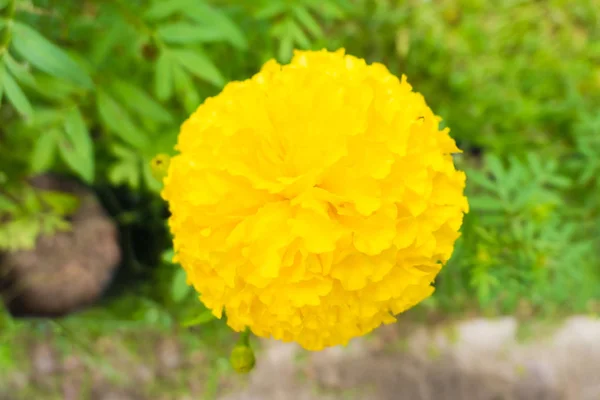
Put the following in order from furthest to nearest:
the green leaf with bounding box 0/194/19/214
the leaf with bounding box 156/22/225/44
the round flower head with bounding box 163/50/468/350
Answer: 1. the green leaf with bounding box 0/194/19/214
2. the leaf with bounding box 156/22/225/44
3. the round flower head with bounding box 163/50/468/350

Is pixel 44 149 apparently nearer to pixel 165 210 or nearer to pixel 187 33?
pixel 187 33

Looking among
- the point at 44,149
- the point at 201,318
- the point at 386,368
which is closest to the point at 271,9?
the point at 44,149

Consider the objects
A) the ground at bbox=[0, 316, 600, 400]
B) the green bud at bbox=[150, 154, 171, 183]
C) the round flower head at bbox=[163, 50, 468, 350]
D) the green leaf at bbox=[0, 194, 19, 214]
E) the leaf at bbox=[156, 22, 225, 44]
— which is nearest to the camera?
the round flower head at bbox=[163, 50, 468, 350]

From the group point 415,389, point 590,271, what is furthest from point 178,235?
point 415,389

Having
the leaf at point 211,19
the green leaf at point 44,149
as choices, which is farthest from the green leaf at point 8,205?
the leaf at point 211,19

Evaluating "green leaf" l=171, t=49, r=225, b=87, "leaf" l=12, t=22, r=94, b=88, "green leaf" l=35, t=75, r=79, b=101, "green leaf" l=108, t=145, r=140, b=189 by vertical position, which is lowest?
"green leaf" l=108, t=145, r=140, b=189

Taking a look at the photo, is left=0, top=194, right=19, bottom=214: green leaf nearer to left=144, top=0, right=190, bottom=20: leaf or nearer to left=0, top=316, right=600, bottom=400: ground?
left=144, top=0, right=190, bottom=20: leaf

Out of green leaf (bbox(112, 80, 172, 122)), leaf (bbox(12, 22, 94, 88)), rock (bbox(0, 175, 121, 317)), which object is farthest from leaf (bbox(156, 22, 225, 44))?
rock (bbox(0, 175, 121, 317))

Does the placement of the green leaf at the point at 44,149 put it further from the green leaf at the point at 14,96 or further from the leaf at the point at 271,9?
the leaf at the point at 271,9
